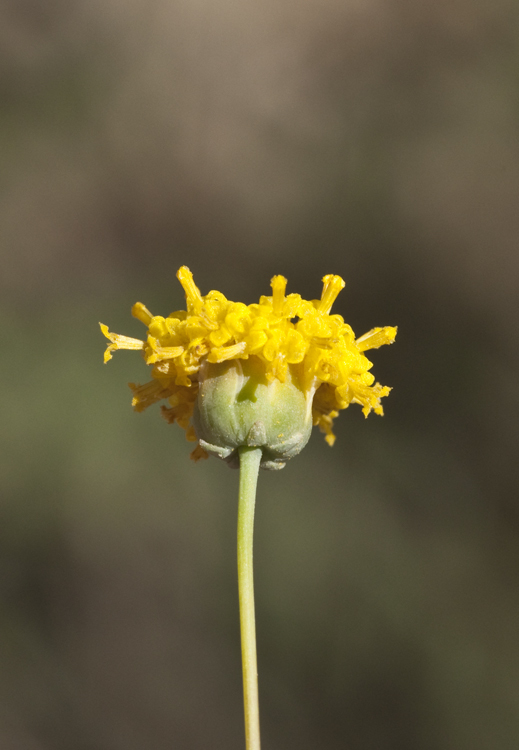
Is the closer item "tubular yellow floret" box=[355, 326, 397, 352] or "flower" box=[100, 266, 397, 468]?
"flower" box=[100, 266, 397, 468]

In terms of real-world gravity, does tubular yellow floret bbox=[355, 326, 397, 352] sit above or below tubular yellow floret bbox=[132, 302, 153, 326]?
below

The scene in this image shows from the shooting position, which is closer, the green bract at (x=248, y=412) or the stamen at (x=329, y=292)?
the green bract at (x=248, y=412)

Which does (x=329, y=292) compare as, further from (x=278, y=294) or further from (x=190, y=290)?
(x=190, y=290)

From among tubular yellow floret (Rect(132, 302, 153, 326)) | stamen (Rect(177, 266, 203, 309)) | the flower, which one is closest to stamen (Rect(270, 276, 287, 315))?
the flower

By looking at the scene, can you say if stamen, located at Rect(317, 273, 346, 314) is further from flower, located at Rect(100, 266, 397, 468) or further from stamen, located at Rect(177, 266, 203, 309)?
stamen, located at Rect(177, 266, 203, 309)

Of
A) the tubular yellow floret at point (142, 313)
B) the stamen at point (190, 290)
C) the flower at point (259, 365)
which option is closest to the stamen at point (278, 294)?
the flower at point (259, 365)

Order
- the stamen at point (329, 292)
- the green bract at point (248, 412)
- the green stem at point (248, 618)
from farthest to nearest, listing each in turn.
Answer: the stamen at point (329, 292) < the green bract at point (248, 412) < the green stem at point (248, 618)

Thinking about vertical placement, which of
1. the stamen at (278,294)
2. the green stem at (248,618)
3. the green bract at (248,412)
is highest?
the stamen at (278,294)

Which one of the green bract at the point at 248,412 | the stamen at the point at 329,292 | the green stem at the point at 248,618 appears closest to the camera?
the green stem at the point at 248,618

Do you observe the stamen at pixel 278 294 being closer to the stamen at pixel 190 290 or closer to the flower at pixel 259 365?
the flower at pixel 259 365
